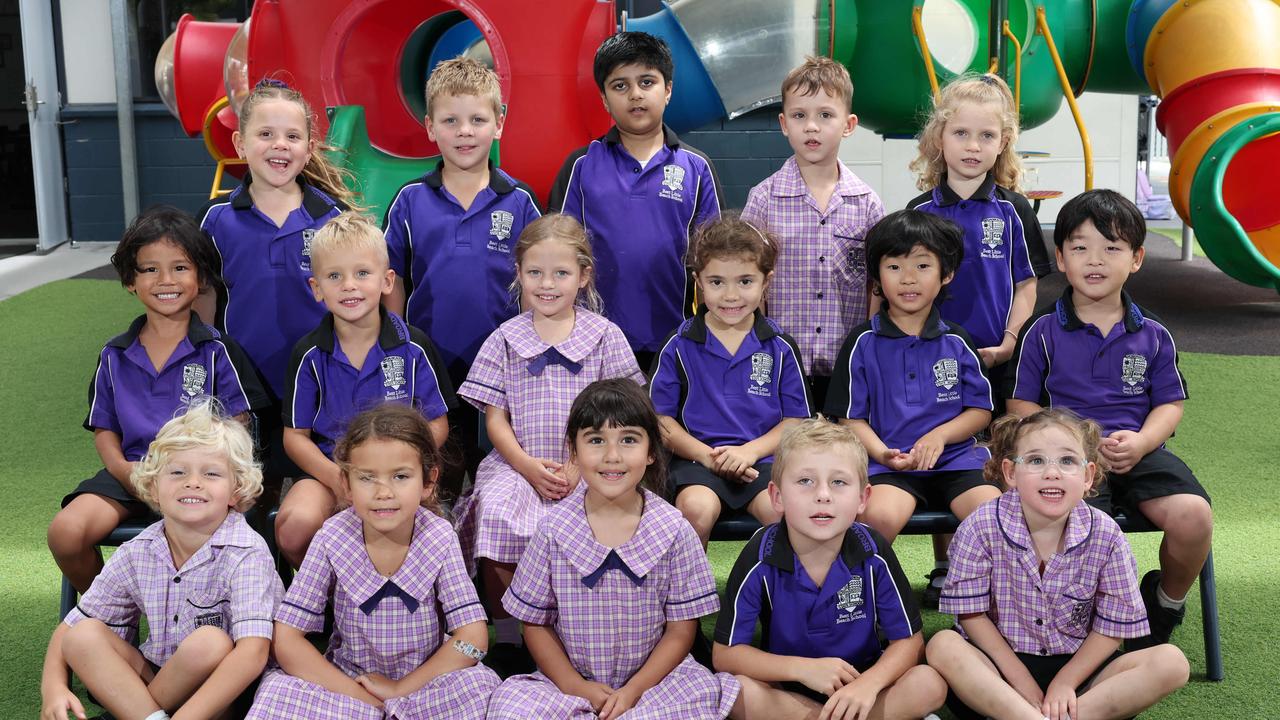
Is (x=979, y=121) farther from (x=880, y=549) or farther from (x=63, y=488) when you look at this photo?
(x=63, y=488)

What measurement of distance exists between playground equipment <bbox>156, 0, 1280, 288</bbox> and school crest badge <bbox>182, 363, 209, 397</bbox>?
1651 mm

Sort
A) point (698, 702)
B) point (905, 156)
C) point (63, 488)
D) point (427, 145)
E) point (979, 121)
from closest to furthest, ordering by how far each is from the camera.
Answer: point (698, 702) < point (979, 121) < point (63, 488) < point (427, 145) < point (905, 156)

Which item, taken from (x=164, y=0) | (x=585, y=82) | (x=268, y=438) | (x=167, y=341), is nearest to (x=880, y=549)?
(x=268, y=438)

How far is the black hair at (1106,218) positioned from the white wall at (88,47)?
961 centimetres

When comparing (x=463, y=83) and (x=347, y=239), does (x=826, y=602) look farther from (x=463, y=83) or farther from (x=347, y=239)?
(x=463, y=83)

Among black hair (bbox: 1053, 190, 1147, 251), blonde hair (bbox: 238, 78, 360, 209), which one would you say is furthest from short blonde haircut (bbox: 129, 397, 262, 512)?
black hair (bbox: 1053, 190, 1147, 251)

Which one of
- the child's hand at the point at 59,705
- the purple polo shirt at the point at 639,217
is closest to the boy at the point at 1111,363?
the purple polo shirt at the point at 639,217

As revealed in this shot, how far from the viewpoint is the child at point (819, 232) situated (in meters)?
3.28

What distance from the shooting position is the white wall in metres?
10.3

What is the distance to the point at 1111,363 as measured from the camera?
9.59 ft

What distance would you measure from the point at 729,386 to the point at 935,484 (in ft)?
1.84

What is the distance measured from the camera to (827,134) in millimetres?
3273

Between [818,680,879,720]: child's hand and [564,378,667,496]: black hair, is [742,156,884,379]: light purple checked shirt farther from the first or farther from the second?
[818,680,879,720]: child's hand

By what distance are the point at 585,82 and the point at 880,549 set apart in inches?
99.4
